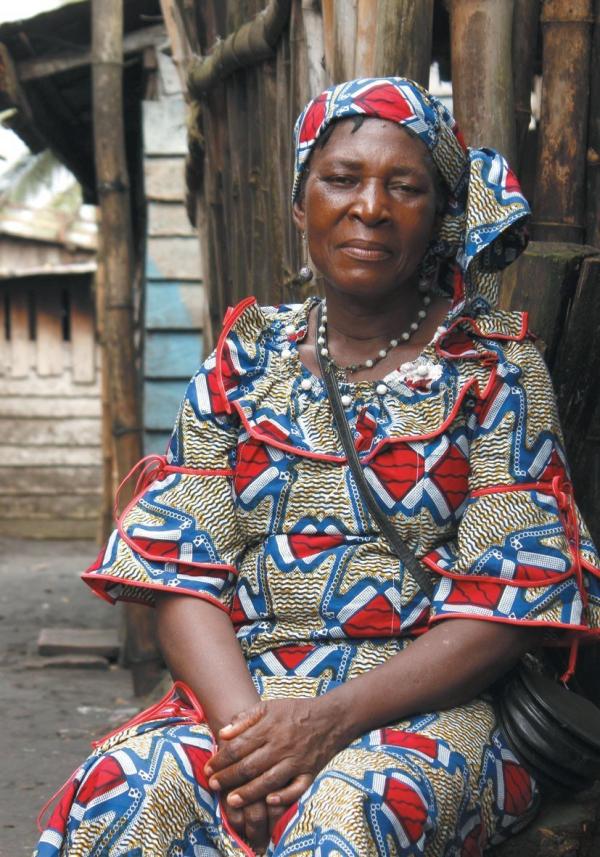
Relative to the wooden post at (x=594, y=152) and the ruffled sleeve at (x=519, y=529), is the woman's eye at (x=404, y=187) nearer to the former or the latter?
the ruffled sleeve at (x=519, y=529)

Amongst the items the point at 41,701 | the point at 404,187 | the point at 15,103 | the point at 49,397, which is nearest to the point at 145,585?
the point at 404,187

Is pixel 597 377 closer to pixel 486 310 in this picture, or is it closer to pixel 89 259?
pixel 486 310

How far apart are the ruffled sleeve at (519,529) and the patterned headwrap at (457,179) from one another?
0.70ft

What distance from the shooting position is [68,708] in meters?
5.72

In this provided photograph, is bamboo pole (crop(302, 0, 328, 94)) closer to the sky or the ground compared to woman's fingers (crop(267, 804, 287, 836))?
closer to the sky

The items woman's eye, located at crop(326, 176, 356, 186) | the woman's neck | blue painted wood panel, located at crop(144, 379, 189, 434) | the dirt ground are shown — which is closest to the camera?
woman's eye, located at crop(326, 176, 356, 186)

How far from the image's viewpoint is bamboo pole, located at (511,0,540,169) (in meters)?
3.19

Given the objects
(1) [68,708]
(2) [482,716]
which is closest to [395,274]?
(2) [482,716]

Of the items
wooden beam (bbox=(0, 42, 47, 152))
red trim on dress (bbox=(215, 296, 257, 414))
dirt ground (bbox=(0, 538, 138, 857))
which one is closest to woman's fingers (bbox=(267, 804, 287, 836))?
red trim on dress (bbox=(215, 296, 257, 414))

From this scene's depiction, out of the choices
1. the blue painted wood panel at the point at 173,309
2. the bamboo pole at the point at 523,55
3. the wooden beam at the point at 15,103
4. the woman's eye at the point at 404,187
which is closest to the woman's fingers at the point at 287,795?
the woman's eye at the point at 404,187

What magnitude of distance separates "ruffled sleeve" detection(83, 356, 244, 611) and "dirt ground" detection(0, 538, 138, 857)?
4.63 ft

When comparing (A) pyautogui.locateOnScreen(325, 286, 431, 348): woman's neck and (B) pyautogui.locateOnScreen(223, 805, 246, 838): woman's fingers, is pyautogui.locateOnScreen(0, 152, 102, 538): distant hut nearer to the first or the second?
(A) pyautogui.locateOnScreen(325, 286, 431, 348): woman's neck

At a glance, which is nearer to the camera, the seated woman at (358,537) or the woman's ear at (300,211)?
the seated woman at (358,537)

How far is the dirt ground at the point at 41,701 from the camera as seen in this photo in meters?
4.24
